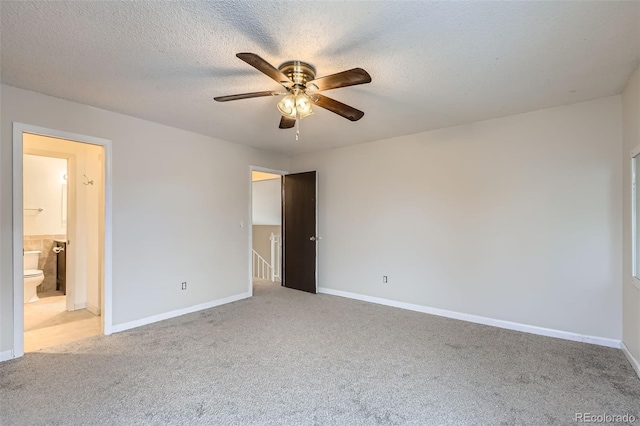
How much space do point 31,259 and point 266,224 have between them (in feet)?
14.8

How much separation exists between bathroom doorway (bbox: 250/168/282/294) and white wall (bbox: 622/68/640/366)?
5.23 meters

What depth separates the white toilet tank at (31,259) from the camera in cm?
480

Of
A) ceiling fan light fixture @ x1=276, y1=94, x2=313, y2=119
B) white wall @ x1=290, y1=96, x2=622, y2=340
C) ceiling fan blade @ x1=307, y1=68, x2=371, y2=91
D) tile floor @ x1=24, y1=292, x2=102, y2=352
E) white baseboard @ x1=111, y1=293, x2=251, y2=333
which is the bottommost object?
tile floor @ x1=24, y1=292, x2=102, y2=352

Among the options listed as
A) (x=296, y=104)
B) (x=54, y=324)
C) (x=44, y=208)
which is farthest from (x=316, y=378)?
(x=44, y=208)

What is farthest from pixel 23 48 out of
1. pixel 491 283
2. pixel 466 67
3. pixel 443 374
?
pixel 491 283

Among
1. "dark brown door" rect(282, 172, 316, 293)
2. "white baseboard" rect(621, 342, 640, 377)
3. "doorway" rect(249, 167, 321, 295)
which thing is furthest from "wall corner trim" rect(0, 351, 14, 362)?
"white baseboard" rect(621, 342, 640, 377)

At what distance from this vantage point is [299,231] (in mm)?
5340

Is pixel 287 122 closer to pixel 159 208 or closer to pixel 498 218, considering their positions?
pixel 159 208

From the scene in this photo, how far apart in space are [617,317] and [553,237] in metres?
0.90

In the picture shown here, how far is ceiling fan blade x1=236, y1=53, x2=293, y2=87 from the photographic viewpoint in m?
1.69

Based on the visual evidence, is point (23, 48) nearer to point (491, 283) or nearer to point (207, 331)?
point (207, 331)

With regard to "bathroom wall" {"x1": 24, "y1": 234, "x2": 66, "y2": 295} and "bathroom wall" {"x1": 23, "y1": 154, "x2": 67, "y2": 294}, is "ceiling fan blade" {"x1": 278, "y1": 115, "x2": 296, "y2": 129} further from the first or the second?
"bathroom wall" {"x1": 24, "y1": 234, "x2": 66, "y2": 295}

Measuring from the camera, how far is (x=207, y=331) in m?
3.35

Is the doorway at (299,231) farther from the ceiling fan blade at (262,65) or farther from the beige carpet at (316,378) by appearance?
the ceiling fan blade at (262,65)
